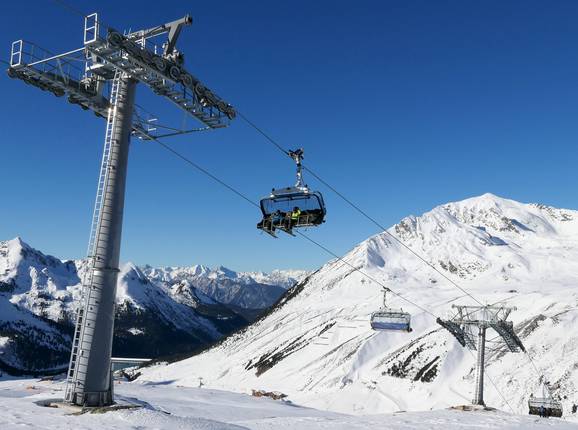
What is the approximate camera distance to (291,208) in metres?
29.6

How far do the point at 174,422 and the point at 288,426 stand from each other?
11431mm

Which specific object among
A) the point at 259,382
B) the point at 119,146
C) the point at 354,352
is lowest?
the point at 259,382

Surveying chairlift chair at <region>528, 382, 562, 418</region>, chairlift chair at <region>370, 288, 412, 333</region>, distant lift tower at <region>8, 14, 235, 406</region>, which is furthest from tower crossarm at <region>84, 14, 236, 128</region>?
chairlift chair at <region>528, 382, 562, 418</region>

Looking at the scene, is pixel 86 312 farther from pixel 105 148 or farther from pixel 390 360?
pixel 390 360

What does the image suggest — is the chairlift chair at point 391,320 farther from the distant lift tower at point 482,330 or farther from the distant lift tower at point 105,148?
the distant lift tower at point 105,148

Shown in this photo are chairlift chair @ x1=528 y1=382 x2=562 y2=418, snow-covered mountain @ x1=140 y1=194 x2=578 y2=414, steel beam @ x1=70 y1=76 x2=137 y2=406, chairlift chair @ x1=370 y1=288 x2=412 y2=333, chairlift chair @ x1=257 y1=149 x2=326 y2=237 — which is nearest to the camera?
steel beam @ x1=70 y1=76 x2=137 y2=406

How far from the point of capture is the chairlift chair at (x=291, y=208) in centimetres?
2892

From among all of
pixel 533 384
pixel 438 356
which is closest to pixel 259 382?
pixel 438 356

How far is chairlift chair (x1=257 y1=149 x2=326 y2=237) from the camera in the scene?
2892 cm

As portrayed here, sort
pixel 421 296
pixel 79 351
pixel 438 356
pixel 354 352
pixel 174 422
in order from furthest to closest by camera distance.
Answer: pixel 421 296
pixel 354 352
pixel 438 356
pixel 79 351
pixel 174 422

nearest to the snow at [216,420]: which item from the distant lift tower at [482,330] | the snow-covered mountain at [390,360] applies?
the distant lift tower at [482,330]

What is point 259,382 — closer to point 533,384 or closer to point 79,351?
point 533,384

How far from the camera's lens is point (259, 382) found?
127m

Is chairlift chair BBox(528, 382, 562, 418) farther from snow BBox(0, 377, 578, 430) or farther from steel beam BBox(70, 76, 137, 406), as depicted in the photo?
steel beam BBox(70, 76, 137, 406)
